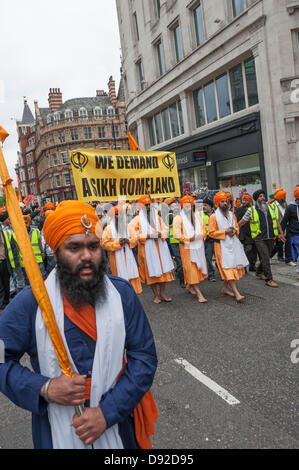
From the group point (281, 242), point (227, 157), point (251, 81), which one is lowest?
point (281, 242)

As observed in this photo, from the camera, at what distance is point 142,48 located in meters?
23.1

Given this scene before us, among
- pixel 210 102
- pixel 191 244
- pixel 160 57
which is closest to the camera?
pixel 191 244

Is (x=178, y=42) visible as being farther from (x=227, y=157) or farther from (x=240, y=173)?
(x=240, y=173)

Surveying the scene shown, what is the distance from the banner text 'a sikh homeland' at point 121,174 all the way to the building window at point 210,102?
12590 millimetres

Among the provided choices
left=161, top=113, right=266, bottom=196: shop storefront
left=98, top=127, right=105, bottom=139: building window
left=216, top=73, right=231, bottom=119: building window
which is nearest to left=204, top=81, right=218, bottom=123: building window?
left=216, top=73, right=231, bottom=119: building window

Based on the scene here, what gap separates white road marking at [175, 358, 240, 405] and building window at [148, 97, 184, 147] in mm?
18479

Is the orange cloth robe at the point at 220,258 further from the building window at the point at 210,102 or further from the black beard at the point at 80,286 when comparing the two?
the building window at the point at 210,102

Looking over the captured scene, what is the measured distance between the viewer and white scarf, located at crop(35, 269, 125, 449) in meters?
1.68

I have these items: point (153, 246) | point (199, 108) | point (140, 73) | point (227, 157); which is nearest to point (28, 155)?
point (140, 73)

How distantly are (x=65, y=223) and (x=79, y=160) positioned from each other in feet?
12.6

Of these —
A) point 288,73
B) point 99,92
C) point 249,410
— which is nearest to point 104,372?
point 249,410

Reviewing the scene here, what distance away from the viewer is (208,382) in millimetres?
3787

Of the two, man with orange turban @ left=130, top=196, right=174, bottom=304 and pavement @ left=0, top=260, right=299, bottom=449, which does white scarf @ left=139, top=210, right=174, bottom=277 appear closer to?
man with orange turban @ left=130, top=196, right=174, bottom=304
